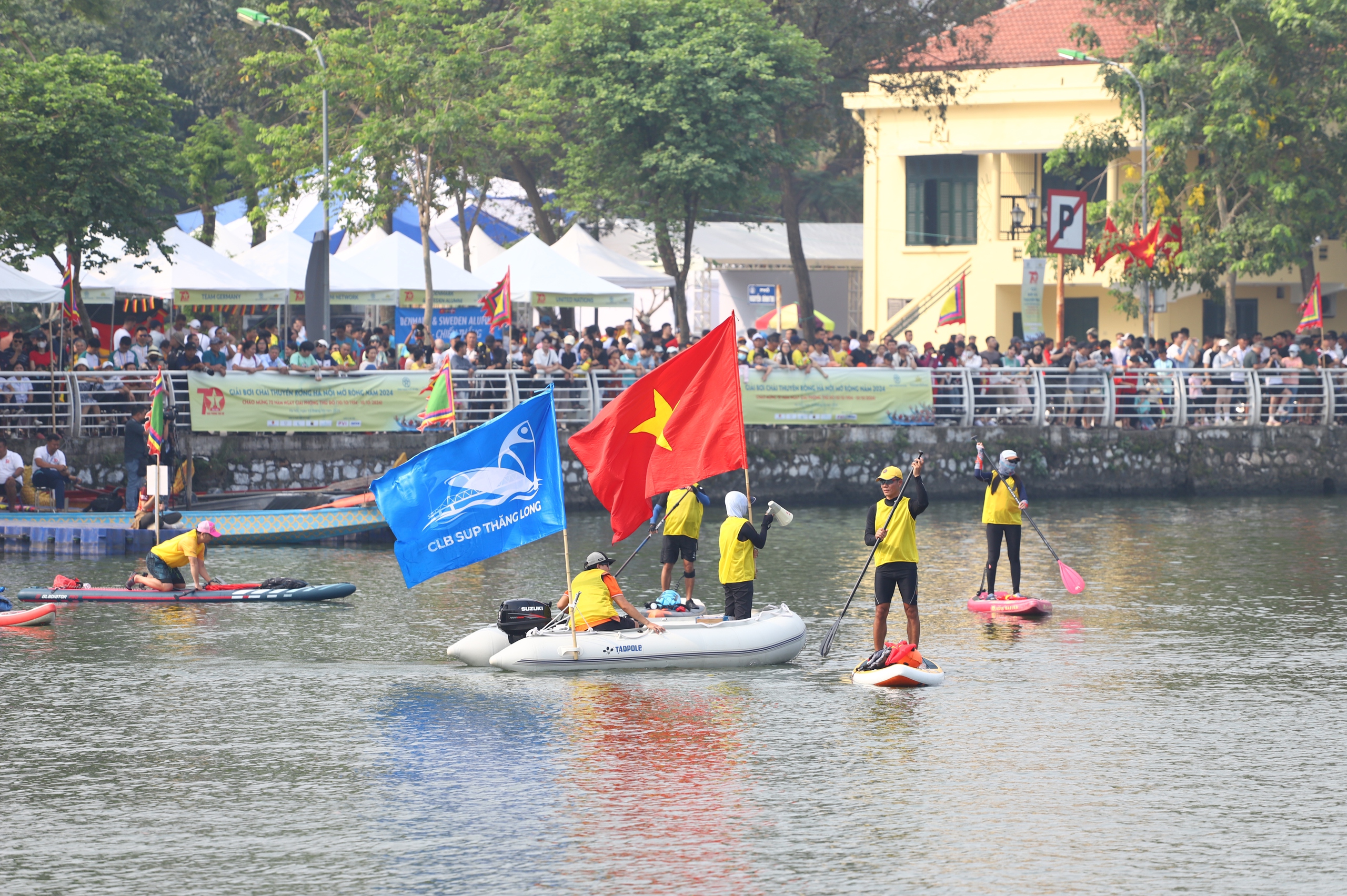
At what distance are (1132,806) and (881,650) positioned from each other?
13.2 ft

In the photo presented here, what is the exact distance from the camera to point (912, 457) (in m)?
30.0

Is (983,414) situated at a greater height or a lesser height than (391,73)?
lesser

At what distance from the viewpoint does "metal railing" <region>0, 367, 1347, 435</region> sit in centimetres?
2605

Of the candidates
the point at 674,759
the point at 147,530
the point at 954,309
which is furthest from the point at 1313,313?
the point at 674,759

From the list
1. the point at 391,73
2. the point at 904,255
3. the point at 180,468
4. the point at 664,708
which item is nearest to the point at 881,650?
the point at 664,708

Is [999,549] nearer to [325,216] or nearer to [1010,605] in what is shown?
[1010,605]

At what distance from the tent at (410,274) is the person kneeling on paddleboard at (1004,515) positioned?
17.3 m

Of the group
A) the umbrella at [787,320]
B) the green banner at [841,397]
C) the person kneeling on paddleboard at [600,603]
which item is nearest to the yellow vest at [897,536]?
the person kneeling on paddleboard at [600,603]

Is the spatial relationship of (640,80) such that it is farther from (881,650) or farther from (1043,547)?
(881,650)

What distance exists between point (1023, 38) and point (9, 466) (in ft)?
104

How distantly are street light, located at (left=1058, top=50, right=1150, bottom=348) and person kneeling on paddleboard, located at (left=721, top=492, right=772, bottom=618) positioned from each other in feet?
65.5

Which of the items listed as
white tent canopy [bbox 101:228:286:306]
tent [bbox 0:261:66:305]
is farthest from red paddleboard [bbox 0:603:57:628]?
white tent canopy [bbox 101:228:286:306]

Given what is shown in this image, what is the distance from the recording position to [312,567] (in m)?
21.6

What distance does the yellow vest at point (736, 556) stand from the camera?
15.0 meters
